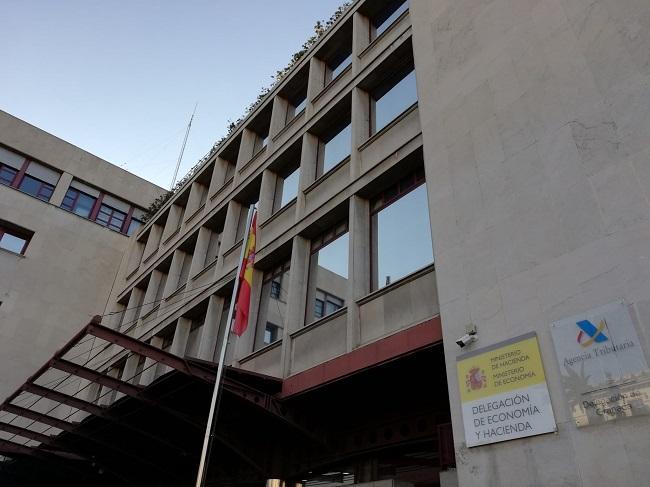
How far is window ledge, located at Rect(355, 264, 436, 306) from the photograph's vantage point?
995 cm

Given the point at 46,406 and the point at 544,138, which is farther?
the point at 46,406

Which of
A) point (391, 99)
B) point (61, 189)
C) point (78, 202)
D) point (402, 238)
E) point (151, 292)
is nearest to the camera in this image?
point (402, 238)

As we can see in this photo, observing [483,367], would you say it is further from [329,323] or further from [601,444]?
[329,323]

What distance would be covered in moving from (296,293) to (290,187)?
4.81 m

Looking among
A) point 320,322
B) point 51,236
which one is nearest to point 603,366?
point 320,322

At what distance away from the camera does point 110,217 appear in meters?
29.4

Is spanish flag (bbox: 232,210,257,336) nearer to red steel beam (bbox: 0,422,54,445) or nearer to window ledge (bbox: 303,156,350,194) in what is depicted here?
window ledge (bbox: 303,156,350,194)

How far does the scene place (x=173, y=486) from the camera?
15.9 metres

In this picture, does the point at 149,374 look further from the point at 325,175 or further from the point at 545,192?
the point at 545,192

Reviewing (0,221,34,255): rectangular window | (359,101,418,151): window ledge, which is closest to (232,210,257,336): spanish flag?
(359,101,418,151): window ledge

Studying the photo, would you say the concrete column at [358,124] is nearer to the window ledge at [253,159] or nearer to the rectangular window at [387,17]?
the rectangular window at [387,17]

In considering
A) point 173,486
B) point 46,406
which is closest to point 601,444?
point 173,486

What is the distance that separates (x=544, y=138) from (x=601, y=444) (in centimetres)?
437

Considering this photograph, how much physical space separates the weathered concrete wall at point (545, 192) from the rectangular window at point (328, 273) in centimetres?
359
